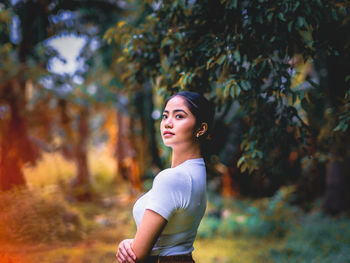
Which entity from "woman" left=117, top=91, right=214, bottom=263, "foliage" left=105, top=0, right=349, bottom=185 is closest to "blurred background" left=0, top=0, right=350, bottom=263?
"foliage" left=105, top=0, right=349, bottom=185

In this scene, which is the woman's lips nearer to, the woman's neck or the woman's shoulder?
the woman's neck

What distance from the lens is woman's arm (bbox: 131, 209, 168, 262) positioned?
5.17 feet

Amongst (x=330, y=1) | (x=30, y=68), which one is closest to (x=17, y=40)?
(x=30, y=68)

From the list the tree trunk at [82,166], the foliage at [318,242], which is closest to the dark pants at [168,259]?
the foliage at [318,242]

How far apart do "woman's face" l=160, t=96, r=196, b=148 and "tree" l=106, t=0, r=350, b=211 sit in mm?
505

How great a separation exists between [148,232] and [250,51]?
155 centimetres

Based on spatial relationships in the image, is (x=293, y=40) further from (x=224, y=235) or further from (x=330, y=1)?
(x=224, y=235)

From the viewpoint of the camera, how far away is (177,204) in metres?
1.61

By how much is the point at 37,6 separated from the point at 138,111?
400 centimetres

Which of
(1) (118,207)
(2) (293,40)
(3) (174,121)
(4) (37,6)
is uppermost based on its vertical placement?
(4) (37,6)

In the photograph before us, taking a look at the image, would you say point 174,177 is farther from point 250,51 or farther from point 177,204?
point 250,51

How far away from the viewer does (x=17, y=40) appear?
23.7 feet

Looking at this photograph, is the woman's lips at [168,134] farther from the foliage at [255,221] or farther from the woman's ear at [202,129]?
the foliage at [255,221]

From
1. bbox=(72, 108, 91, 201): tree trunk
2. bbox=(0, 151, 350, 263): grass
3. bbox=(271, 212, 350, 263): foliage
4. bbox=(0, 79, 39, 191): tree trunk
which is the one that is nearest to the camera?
bbox=(271, 212, 350, 263): foliage
